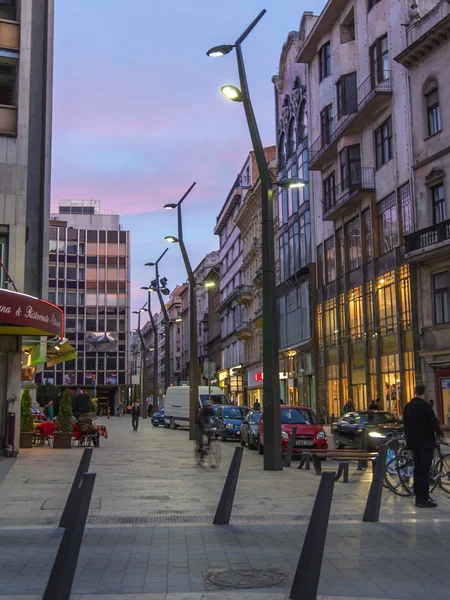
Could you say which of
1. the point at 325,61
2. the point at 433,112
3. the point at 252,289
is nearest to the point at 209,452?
the point at 433,112

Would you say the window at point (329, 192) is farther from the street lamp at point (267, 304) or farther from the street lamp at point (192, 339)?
the street lamp at point (267, 304)

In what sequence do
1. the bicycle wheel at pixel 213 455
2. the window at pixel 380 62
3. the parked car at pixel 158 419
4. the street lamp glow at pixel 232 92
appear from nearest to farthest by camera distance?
1. the street lamp glow at pixel 232 92
2. the bicycle wheel at pixel 213 455
3. the window at pixel 380 62
4. the parked car at pixel 158 419

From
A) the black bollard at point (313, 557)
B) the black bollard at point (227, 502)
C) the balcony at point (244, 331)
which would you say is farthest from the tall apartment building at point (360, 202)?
the black bollard at point (313, 557)

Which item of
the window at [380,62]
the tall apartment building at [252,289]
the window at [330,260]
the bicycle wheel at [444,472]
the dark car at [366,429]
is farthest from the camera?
the tall apartment building at [252,289]

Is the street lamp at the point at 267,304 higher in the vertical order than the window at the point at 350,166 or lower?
lower

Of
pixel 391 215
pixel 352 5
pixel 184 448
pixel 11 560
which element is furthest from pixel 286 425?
pixel 352 5

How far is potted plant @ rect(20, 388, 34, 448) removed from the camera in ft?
79.4

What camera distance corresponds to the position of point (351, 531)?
9.42 meters

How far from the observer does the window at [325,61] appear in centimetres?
4859

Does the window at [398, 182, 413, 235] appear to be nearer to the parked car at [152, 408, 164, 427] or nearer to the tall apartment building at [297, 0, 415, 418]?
the tall apartment building at [297, 0, 415, 418]

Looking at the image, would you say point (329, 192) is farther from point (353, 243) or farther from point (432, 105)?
point (432, 105)

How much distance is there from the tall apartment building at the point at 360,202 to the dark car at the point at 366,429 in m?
10.6

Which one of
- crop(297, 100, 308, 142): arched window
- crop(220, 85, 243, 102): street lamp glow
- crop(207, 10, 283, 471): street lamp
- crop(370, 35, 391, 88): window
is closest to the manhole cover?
crop(207, 10, 283, 471): street lamp

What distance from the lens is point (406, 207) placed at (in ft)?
120
